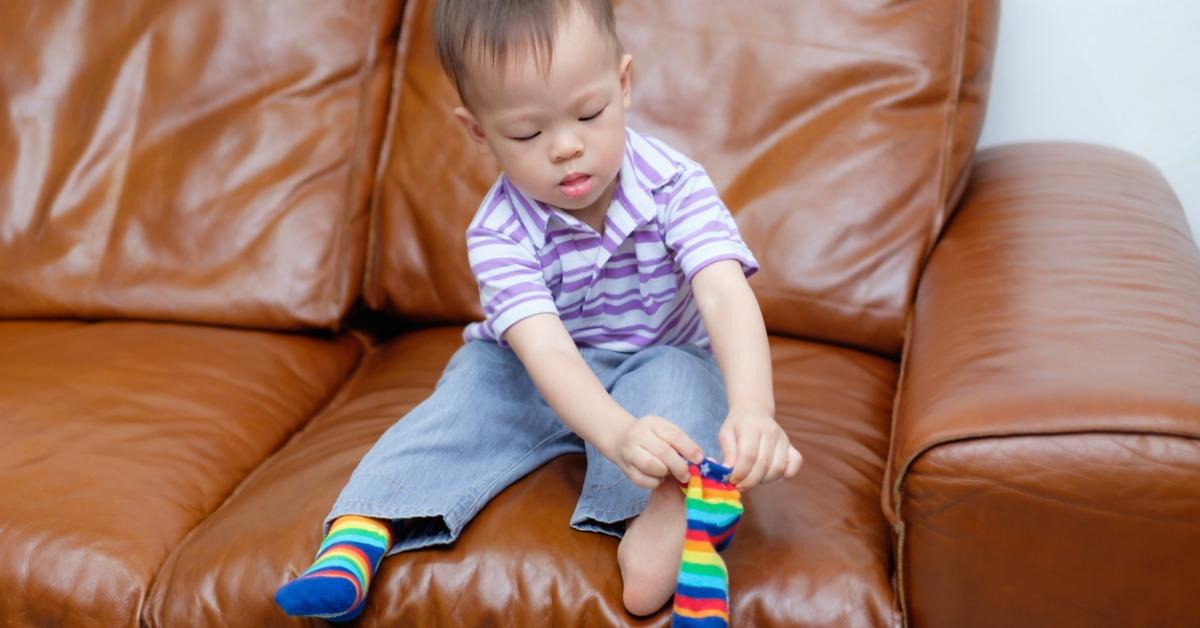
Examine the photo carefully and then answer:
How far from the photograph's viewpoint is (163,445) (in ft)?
4.49

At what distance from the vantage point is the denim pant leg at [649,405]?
3.70ft

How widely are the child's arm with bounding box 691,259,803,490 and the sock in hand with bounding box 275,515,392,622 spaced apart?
0.37 m

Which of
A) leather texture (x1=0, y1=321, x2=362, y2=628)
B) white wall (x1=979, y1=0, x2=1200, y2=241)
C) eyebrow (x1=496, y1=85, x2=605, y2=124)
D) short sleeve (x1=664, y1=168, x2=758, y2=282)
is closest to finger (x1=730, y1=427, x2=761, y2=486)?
short sleeve (x1=664, y1=168, x2=758, y2=282)

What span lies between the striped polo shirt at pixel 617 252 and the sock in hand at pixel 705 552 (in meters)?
0.29

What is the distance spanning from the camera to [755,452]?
1.02 m

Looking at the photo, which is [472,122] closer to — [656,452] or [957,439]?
[656,452]

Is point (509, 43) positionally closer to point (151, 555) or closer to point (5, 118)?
point (151, 555)

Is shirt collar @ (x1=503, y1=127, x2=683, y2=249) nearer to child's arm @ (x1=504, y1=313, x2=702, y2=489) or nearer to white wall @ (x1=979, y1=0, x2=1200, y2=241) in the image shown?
child's arm @ (x1=504, y1=313, x2=702, y2=489)

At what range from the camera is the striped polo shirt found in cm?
123

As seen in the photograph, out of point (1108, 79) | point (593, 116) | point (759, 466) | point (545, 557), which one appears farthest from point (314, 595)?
point (1108, 79)

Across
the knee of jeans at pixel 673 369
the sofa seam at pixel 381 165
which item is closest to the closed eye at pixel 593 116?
the knee of jeans at pixel 673 369

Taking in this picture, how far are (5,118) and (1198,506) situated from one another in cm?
172

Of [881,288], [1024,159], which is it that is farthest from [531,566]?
[1024,159]

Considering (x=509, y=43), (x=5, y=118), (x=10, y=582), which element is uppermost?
(x=509, y=43)
